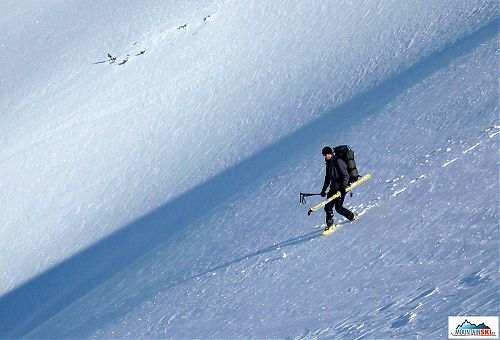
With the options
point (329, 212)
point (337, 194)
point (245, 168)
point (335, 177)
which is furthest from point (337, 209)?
point (245, 168)

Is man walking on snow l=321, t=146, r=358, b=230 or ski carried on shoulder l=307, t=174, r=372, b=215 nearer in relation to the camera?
man walking on snow l=321, t=146, r=358, b=230

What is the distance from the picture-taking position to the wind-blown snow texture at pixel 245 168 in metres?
10.5

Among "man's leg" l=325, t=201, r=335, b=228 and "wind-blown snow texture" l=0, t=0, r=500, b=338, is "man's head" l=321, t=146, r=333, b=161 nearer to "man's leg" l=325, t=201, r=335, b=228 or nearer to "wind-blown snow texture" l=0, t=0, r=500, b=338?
"man's leg" l=325, t=201, r=335, b=228

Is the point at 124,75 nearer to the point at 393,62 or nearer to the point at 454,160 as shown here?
the point at 393,62

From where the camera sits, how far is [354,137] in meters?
16.1

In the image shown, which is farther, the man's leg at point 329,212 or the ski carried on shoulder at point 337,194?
the man's leg at point 329,212

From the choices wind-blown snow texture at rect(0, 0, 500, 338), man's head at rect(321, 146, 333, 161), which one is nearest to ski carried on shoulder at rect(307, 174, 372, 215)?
wind-blown snow texture at rect(0, 0, 500, 338)

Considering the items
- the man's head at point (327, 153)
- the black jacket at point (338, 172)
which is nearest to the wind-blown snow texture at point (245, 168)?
the black jacket at point (338, 172)

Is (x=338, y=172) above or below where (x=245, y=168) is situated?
below

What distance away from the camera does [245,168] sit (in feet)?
61.2

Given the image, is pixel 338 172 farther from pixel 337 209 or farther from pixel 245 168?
pixel 245 168

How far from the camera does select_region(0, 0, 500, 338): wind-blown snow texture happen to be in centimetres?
1048

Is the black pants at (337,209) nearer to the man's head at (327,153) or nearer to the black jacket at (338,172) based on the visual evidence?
the black jacket at (338,172)

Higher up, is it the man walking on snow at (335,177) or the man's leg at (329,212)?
the man walking on snow at (335,177)
